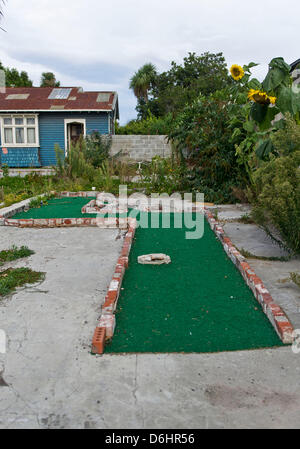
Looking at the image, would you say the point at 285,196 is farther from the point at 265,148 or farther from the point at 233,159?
the point at 233,159

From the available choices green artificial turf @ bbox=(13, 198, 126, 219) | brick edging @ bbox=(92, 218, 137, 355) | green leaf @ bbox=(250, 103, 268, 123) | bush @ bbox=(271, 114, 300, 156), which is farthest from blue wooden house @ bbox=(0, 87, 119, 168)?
brick edging @ bbox=(92, 218, 137, 355)

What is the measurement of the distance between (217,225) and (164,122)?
15.8 meters

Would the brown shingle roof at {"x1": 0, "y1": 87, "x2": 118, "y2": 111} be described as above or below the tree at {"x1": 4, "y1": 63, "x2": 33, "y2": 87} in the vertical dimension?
below

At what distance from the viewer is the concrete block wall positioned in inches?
708

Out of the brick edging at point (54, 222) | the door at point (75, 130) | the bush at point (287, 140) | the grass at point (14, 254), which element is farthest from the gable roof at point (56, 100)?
the bush at point (287, 140)

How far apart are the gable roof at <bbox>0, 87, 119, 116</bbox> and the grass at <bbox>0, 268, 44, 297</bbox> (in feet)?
47.1

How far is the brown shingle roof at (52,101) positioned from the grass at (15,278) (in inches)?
568

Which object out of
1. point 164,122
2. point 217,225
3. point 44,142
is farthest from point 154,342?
point 164,122

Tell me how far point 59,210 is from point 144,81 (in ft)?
93.4

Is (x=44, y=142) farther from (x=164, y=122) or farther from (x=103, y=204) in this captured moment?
(x=103, y=204)

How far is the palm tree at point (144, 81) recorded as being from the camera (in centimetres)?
3462

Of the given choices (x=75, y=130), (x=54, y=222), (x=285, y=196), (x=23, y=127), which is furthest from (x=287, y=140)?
(x=75, y=130)

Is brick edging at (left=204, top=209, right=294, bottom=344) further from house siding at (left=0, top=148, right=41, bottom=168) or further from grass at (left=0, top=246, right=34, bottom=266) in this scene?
house siding at (left=0, top=148, right=41, bottom=168)

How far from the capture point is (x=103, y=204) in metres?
9.16
